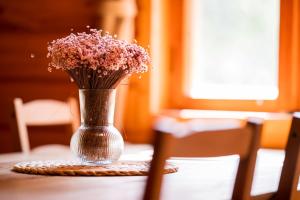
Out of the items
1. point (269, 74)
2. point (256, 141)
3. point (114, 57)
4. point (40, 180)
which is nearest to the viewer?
point (256, 141)

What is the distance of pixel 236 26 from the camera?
3119mm

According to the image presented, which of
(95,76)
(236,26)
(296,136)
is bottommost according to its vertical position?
(296,136)

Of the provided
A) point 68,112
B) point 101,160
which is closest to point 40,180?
point 101,160

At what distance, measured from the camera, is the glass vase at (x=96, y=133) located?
174 centimetres

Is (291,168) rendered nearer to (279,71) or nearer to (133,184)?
(133,184)

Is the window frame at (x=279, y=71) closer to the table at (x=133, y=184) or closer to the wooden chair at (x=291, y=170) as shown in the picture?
the table at (x=133, y=184)

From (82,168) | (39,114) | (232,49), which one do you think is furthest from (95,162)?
(232,49)

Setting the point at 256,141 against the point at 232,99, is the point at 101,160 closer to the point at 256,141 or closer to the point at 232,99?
the point at 256,141

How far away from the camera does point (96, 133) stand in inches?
68.7

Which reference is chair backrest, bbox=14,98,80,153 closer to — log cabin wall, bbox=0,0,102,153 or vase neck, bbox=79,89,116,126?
vase neck, bbox=79,89,116,126

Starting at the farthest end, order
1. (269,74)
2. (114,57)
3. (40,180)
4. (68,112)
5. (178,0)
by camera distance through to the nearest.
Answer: (178,0) < (269,74) < (68,112) < (114,57) < (40,180)

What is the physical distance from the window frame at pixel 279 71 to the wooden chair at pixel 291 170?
4.75ft

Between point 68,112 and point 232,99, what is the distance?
96 centimetres

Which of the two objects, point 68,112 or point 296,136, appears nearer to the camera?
point 296,136
